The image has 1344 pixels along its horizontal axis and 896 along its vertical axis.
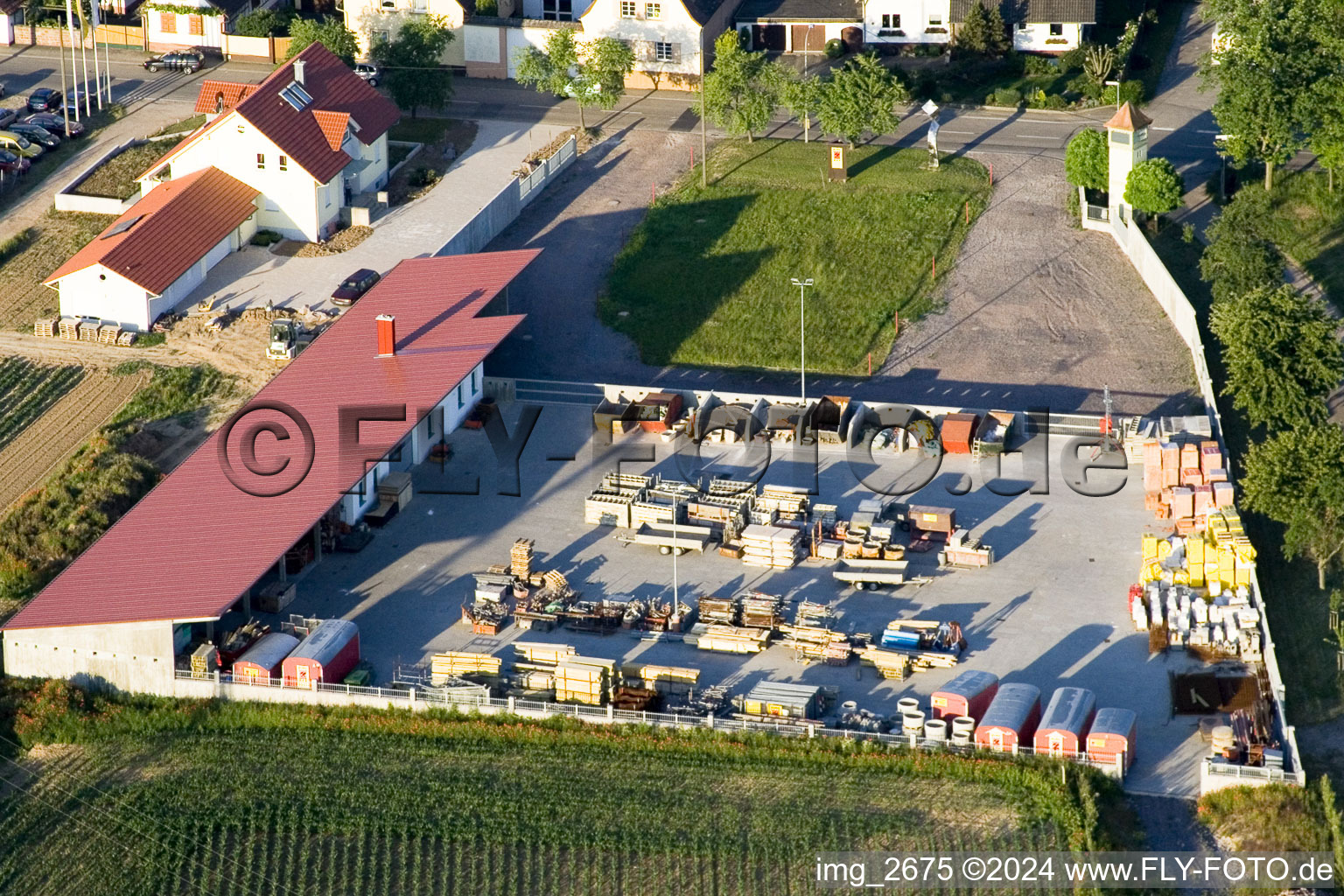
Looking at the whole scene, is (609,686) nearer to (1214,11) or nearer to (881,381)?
(881,381)

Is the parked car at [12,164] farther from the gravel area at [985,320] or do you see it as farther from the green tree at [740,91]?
the green tree at [740,91]

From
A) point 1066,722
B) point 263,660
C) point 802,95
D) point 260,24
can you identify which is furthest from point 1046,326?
point 260,24

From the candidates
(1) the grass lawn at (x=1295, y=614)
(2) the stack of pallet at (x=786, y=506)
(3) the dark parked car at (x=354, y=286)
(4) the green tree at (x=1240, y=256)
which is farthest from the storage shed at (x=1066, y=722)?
(3) the dark parked car at (x=354, y=286)

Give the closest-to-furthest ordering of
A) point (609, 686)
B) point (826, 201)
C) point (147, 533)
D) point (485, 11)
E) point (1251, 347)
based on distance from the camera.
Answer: point (609, 686)
point (147, 533)
point (1251, 347)
point (826, 201)
point (485, 11)

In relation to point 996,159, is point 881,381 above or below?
below

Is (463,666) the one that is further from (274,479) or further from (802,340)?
(802,340)

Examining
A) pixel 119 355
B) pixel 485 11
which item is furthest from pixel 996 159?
pixel 119 355
